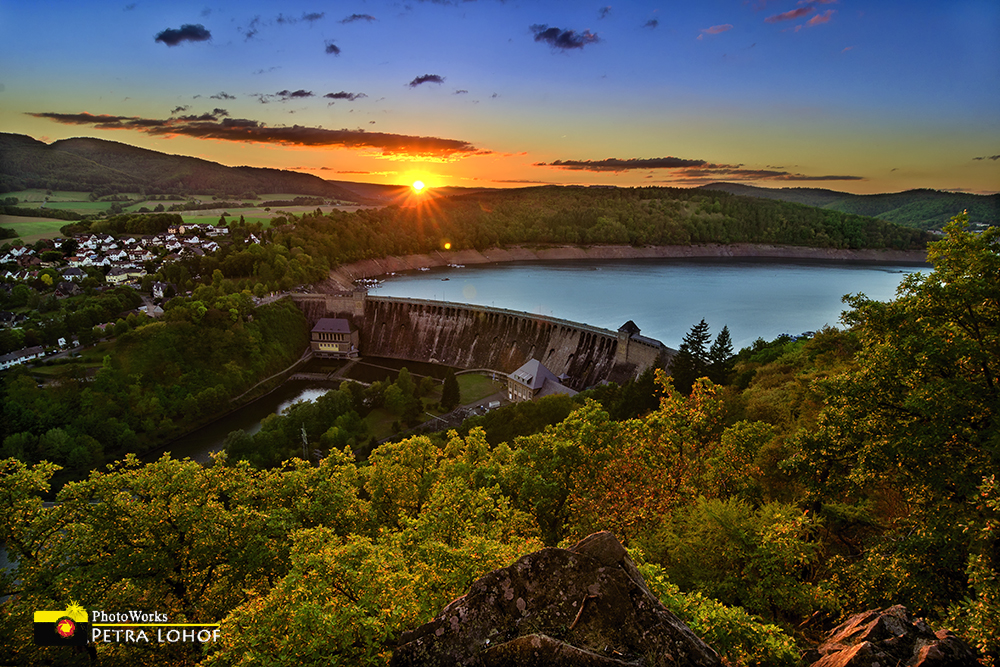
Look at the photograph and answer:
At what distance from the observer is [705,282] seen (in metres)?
98.0

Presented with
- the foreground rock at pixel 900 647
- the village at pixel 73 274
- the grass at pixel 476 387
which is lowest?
the grass at pixel 476 387

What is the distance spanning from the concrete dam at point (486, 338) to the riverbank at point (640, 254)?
55.1 metres

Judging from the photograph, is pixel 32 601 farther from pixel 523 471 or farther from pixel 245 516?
pixel 523 471

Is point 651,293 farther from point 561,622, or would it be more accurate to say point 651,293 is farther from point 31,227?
point 31,227

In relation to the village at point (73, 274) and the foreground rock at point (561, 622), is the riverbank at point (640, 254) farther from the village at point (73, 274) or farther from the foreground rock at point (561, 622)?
the foreground rock at point (561, 622)

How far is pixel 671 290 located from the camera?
8862cm

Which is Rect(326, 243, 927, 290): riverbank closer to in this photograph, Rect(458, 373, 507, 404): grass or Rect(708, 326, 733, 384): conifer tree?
Rect(458, 373, 507, 404): grass

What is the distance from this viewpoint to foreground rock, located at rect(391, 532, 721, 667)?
452cm

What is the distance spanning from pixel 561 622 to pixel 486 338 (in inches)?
2027

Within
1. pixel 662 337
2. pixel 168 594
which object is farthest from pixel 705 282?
pixel 168 594

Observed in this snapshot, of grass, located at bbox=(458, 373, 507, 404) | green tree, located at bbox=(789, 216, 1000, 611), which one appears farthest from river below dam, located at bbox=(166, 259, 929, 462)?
green tree, located at bbox=(789, 216, 1000, 611)

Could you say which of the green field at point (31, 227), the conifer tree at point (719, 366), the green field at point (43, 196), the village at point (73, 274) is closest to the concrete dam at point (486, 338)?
the conifer tree at point (719, 366)

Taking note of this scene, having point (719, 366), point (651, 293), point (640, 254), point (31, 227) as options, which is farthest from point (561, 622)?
point (640, 254)

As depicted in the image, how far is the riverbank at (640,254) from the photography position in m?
129
